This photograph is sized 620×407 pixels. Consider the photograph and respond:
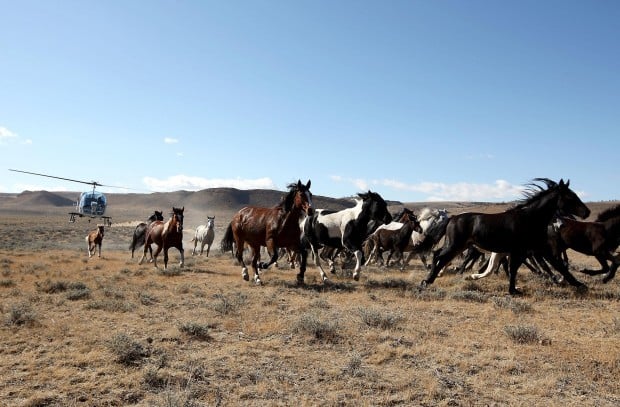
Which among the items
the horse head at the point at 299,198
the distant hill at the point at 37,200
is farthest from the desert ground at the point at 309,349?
the distant hill at the point at 37,200

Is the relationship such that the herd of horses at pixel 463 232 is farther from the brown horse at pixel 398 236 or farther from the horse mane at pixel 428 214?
the brown horse at pixel 398 236

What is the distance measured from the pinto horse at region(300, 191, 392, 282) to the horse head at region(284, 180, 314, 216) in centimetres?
133

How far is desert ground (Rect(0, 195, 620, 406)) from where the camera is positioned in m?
4.39

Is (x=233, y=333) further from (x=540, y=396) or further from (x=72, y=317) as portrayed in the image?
(x=540, y=396)

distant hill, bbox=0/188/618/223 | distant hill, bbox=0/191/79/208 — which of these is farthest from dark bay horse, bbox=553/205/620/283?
distant hill, bbox=0/191/79/208

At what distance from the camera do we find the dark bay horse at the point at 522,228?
10.4m

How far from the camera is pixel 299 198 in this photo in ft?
38.2

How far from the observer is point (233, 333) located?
670cm

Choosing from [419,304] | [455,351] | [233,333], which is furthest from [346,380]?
[419,304]

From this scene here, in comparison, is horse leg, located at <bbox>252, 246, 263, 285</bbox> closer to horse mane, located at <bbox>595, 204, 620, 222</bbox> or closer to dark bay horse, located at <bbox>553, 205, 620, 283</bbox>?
dark bay horse, located at <bbox>553, 205, 620, 283</bbox>

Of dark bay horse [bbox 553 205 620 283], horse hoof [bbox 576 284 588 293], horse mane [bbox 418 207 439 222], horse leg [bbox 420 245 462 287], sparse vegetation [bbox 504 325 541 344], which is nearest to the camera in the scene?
sparse vegetation [bbox 504 325 541 344]

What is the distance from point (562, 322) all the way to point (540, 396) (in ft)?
12.4

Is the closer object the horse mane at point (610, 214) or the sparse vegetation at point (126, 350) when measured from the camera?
the sparse vegetation at point (126, 350)

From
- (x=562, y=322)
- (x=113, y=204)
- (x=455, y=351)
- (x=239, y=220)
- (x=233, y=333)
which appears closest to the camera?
(x=455, y=351)
